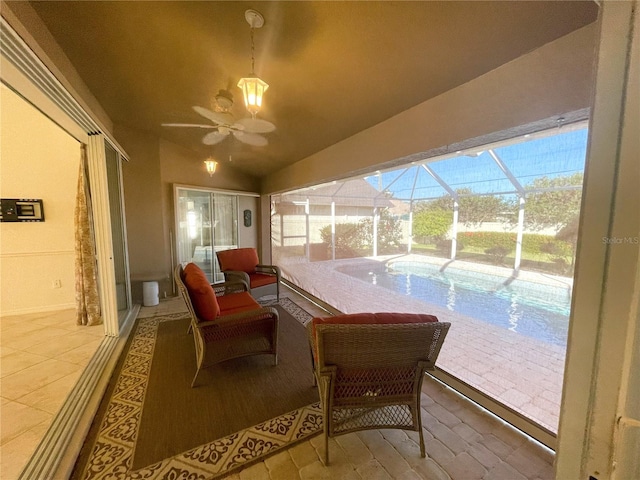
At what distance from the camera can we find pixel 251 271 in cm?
419

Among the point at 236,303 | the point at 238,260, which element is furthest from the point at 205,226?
the point at 236,303

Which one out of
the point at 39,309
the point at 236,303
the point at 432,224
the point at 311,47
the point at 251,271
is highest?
the point at 311,47

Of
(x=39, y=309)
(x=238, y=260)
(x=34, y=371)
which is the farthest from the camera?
(x=238, y=260)

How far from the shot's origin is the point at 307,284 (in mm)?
4512

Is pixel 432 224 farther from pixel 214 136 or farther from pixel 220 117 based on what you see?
pixel 214 136

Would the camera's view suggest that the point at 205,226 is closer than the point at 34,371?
No

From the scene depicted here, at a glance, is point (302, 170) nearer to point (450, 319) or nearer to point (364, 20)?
point (364, 20)

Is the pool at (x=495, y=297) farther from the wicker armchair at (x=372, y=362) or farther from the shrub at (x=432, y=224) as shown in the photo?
the wicker armchair at (x=372, y=362)

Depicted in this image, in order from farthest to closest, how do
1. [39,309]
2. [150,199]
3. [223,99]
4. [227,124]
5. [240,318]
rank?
1. [150,199]
2. [39,309]
3. [227,124]
4. [240,318]
5. [223,99]

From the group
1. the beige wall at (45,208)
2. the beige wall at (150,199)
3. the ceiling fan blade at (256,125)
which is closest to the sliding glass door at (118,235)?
the beige wall at (150,199)

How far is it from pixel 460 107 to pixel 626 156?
1.56m

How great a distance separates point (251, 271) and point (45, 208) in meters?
2.97

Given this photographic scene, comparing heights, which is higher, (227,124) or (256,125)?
(227,124)

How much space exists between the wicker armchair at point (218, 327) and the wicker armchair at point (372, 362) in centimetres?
95
